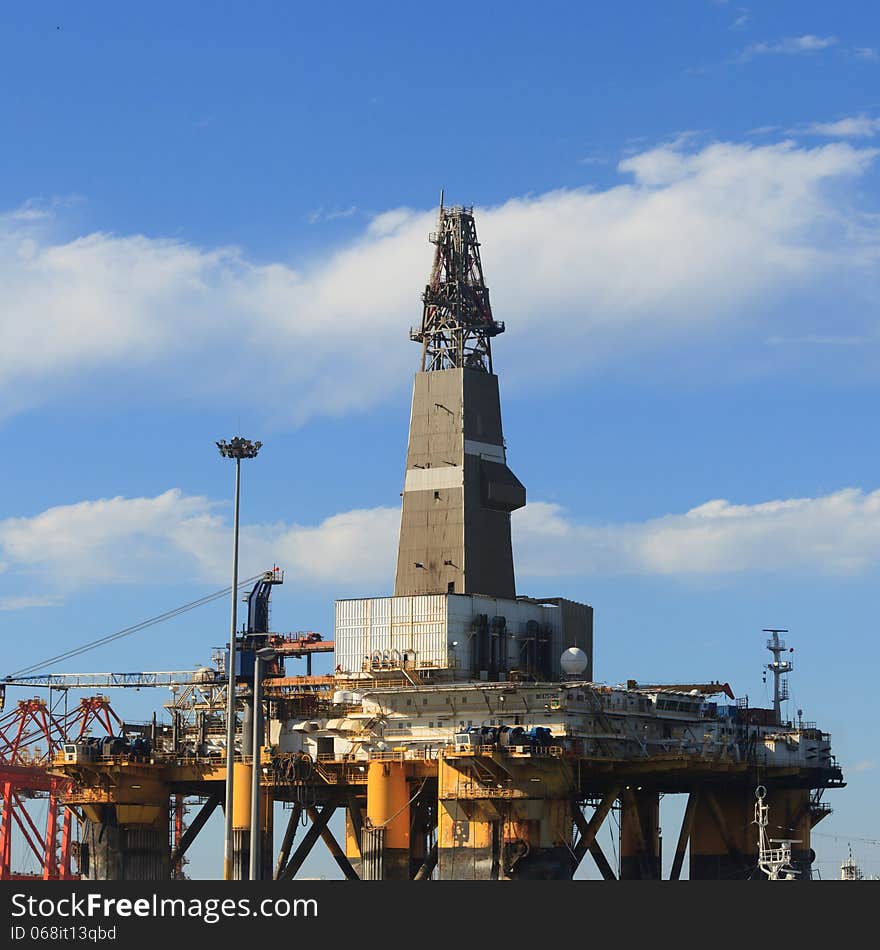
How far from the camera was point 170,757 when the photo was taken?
13088cm

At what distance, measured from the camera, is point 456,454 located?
440 ft

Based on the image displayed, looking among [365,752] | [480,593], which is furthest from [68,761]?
[480,593]

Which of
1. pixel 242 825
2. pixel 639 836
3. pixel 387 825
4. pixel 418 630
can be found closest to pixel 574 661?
pixel 418 630

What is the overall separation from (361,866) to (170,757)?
58.4 ft

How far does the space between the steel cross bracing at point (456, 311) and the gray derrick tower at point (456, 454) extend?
2.9 inches

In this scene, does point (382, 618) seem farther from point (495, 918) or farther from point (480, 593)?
point (495, 918)

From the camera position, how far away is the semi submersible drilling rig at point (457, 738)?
4550 inches

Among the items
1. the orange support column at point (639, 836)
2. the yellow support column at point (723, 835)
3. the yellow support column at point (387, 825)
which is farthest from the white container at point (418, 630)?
the yellow support column at point (723, 835)

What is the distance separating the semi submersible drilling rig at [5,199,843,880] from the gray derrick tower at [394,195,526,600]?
16 centimetres

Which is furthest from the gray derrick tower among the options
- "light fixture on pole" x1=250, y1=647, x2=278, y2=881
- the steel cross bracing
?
"light fixture on pole" x1=250, y1=647, x2=278, y2=881

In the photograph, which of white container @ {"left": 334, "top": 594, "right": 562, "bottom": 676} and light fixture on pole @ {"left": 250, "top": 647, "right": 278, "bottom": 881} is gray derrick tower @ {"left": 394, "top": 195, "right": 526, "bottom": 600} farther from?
light fixture on pole @ {"left": 250, "top": 647, "right": 278, "bottom": 881}

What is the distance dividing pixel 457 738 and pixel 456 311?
36.7 metres

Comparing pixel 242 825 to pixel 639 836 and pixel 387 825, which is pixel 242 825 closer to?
pixel 387 825

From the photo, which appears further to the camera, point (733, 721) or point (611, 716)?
point (733, 721)
